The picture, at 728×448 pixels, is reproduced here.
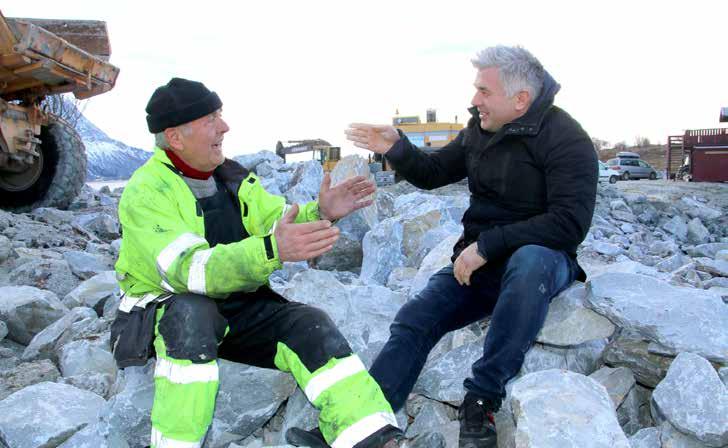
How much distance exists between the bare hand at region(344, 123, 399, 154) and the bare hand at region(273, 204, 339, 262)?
1.15 meters

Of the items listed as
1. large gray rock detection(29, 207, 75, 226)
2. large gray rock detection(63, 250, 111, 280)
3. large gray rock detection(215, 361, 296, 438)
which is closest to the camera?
large gray rock detection(215, 361, 296, 438)

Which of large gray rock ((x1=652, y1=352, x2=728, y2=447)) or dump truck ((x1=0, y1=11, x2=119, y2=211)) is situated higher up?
dump truck ((x1=0, y1=11, x2=119, y2=211))

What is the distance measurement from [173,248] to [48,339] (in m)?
1.84

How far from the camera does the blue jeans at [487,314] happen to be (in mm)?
2512

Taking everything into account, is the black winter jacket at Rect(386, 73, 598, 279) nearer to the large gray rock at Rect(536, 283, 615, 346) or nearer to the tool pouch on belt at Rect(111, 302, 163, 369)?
the large gray rock at Rect(536, 283, 615, 346)

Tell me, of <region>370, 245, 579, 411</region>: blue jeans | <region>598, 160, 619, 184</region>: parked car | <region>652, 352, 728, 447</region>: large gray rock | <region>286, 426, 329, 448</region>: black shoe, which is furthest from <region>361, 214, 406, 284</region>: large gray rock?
<region>598, 160, 619, 184</region>: parked car

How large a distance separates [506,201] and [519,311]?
0.64 metres

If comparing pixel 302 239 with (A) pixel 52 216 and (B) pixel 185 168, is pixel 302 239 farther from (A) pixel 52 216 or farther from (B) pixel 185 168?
(A) pixel 52 216

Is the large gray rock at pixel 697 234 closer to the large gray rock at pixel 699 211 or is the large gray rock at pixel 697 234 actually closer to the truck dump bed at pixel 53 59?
the large gray rock at pixel 699 211

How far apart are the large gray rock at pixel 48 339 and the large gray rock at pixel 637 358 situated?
2931mm

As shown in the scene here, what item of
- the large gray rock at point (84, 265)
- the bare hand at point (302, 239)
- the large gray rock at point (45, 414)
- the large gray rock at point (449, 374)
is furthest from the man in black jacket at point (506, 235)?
the large gray rock at point (84, 265)

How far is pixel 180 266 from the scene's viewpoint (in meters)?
2.29

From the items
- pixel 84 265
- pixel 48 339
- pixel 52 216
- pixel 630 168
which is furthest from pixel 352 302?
pixel 630 168

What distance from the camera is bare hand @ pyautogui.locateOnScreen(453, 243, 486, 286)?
2.82m
